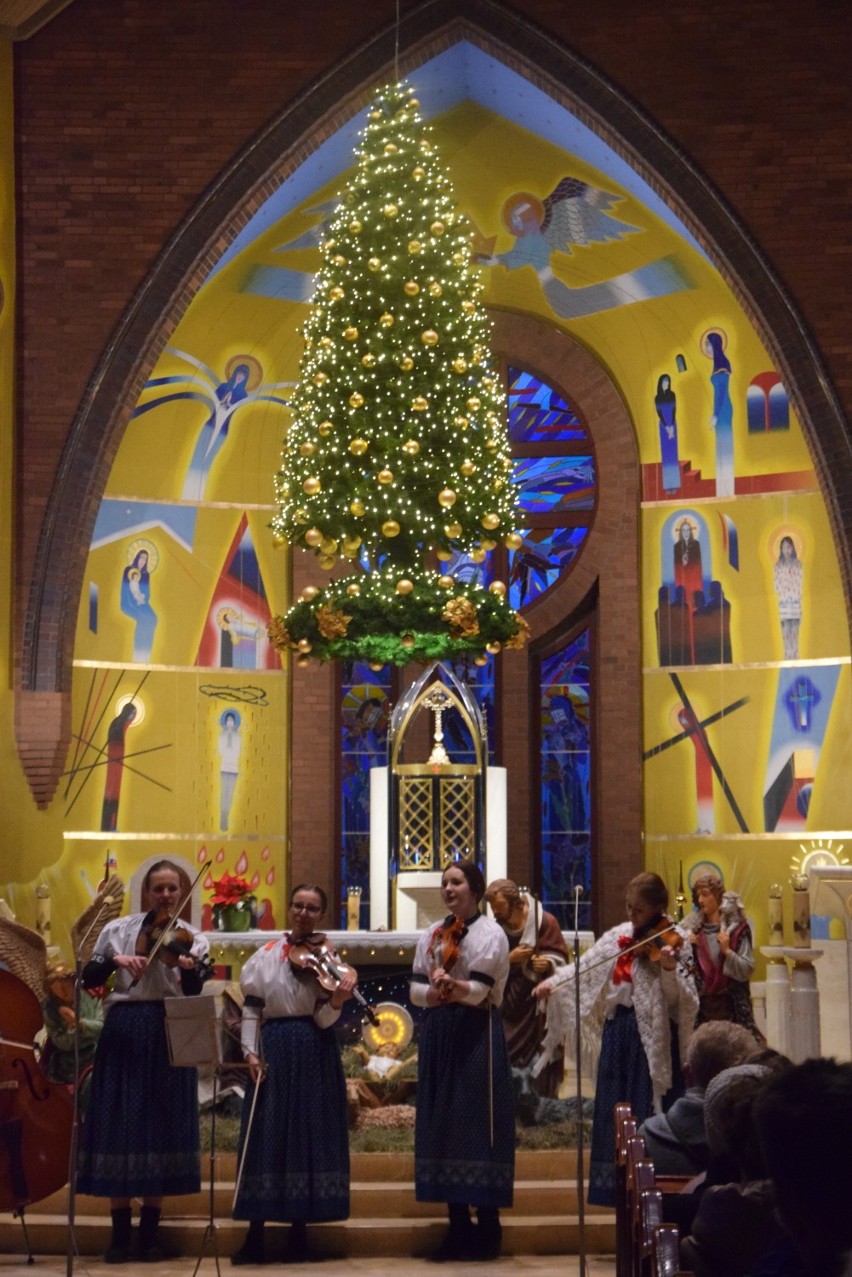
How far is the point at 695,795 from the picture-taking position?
44.5ft

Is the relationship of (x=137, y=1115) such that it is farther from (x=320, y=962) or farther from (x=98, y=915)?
(x=320, y=962)

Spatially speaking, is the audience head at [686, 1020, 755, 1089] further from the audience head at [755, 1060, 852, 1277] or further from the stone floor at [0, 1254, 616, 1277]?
the audience head at [755, 1060, 852, 1277]

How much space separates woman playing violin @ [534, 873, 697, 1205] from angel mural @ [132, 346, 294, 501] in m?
7.44

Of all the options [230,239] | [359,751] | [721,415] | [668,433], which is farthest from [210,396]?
[721,415]

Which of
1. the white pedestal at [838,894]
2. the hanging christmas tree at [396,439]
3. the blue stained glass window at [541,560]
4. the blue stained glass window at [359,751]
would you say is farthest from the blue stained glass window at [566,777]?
the hanging christmas tree at [396,439]

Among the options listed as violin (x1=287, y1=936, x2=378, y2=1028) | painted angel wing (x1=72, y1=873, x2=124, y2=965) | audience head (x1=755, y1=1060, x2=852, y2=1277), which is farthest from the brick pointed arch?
audience head (x1=755, y1=1060, x2=852, y2=1277)

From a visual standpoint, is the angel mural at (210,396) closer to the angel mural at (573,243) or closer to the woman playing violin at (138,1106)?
the angel mural at (573,243)

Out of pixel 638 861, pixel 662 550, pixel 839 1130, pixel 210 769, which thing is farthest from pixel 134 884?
pixel 839 1130

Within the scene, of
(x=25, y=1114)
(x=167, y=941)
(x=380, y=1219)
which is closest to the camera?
(x=25, y=1114)

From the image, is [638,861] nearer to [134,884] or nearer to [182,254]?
[134,884]

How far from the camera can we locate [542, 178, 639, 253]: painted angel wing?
1390 cm

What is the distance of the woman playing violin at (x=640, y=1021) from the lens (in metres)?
7.04

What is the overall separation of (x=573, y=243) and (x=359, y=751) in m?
4.14

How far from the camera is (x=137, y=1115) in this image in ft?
23.6
